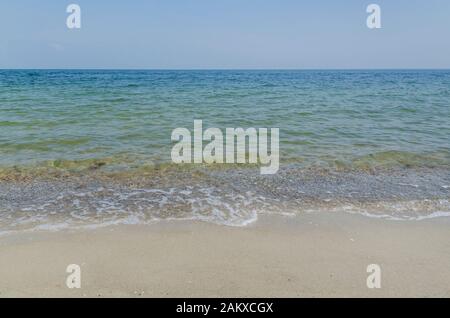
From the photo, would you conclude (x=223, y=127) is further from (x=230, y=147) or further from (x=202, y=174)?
(x=202, y=174)

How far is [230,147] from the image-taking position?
857 centimetres

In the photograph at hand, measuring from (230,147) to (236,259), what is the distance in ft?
17.2

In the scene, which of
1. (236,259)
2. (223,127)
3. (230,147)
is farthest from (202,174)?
(223,127)

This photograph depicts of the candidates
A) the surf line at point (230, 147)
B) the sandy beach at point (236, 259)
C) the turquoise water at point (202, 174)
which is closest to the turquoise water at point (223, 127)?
the turquoise water at point (202, 174)

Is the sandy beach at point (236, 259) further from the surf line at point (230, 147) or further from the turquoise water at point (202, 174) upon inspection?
the surf line at point (230, 147)

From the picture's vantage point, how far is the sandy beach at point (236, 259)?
10.00 ft

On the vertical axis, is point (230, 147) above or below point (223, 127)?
below

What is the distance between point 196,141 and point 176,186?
3.48 m

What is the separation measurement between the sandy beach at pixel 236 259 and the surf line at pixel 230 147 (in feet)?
9.11

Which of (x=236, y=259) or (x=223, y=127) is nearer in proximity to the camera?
(x=236, y=259)

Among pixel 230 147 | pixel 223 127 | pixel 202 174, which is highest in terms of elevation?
pixel 223 127

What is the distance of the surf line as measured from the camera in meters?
7.39

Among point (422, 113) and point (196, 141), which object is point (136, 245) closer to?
point (196, 141)

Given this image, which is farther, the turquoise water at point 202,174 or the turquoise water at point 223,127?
the turquoise water at point 223,127
